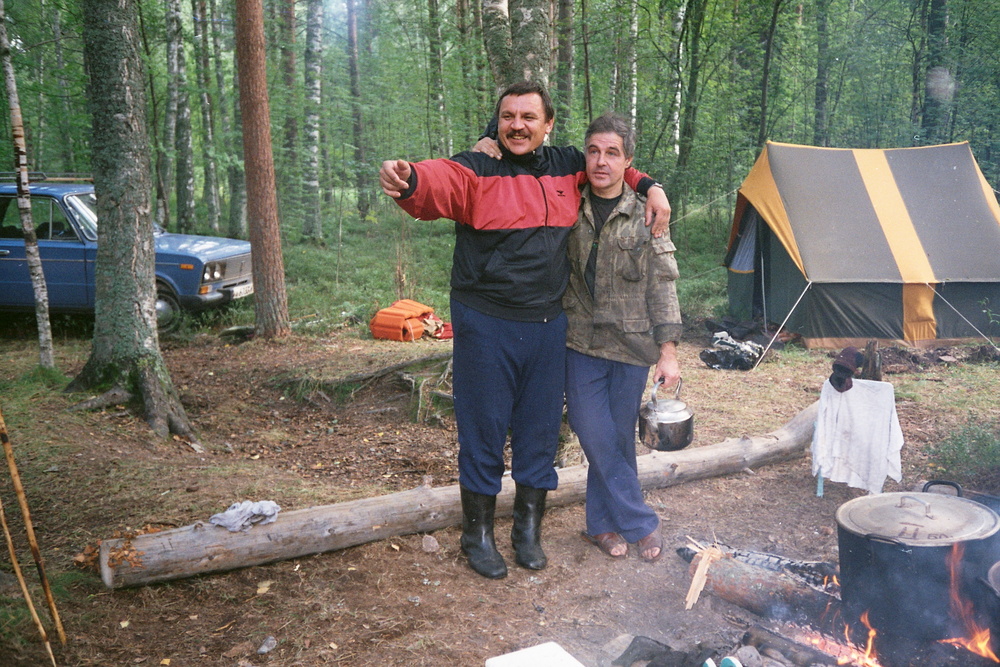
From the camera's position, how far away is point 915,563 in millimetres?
2398

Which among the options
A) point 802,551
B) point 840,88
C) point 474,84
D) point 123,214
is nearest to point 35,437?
point 123,214

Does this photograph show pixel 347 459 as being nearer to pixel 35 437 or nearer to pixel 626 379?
pixel 35 437

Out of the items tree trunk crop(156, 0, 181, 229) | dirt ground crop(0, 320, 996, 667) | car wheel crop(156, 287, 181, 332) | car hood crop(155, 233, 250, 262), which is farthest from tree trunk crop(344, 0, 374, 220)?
dirt ground crop(0, 320, 996, 667)

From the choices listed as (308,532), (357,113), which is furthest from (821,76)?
(308,532)

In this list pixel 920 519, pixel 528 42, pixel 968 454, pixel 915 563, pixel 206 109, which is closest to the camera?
pixel 915 563

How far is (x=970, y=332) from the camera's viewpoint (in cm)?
868

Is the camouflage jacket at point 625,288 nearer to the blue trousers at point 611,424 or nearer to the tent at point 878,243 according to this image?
the blue trousers at point 611,424

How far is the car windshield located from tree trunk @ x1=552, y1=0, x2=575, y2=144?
6.20m

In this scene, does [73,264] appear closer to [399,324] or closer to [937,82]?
[399,324]

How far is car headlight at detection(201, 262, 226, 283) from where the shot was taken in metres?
8.59

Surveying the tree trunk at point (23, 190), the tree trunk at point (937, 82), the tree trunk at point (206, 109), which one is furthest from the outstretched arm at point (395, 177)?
the tree trunk at point (206, 109)

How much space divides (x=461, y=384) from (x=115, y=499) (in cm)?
199

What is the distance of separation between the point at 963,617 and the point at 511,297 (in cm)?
197

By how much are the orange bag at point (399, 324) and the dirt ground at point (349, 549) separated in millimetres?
1981
